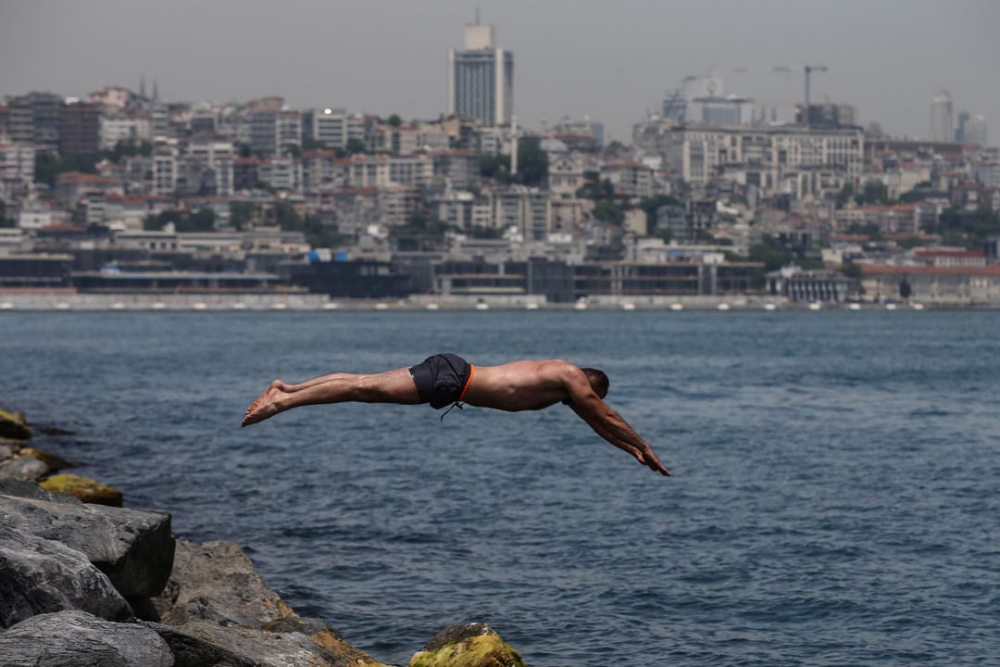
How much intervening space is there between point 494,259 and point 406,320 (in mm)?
37059

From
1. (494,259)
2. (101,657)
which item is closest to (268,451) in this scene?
(101,657)

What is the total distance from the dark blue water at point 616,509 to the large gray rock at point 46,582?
12.7 feet

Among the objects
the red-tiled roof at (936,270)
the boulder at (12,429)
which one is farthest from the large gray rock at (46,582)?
the red-tiled roof at (936,270)

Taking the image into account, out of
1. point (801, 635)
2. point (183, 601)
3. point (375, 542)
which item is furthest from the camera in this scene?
point (375, 542)

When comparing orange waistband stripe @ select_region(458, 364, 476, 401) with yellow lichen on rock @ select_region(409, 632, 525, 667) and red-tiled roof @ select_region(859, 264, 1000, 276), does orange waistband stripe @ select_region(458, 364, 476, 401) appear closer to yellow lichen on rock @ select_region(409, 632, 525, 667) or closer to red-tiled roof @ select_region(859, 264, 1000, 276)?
yellow lichen on rock @ select_region(409, 632, 525, 667)

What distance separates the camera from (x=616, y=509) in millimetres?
21359

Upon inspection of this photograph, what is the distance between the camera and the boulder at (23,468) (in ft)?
69.4

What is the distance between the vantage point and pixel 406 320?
13938 centimetres

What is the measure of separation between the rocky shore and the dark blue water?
1.46 meters

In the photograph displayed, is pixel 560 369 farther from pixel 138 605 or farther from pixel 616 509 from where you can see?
pixel 616 509

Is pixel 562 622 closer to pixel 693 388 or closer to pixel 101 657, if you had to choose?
pixel 101 657

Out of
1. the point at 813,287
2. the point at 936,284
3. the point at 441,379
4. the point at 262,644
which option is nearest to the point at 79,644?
the point at 262,644

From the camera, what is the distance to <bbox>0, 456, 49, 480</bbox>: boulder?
2114 cm

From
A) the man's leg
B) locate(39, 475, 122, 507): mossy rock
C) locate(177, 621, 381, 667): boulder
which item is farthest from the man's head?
locate(39, 475, 122, 507): mossy rock
